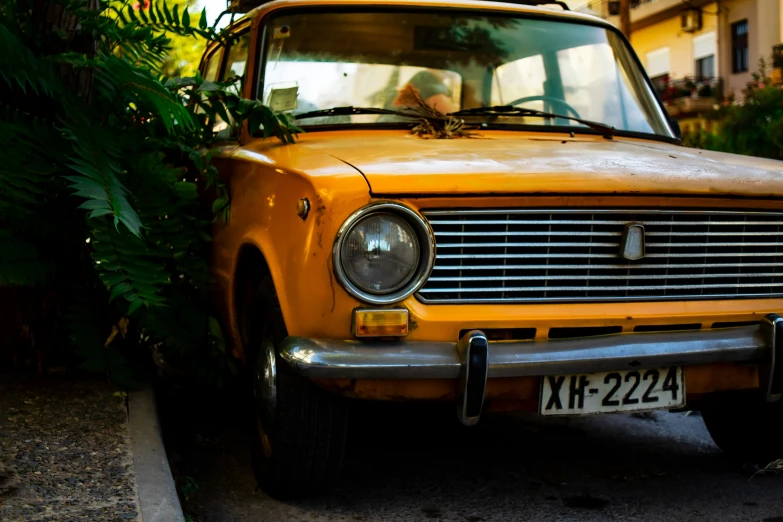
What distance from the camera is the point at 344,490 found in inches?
146

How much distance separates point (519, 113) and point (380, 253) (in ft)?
4.62

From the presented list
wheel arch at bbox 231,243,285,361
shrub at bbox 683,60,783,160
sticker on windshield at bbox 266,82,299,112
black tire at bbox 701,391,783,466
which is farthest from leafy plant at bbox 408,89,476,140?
shrub at bbox 683,60,783,160

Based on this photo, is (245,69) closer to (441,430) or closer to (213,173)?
(213,173)

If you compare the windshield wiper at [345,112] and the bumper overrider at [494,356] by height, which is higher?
the windshield wiper at [345,112]

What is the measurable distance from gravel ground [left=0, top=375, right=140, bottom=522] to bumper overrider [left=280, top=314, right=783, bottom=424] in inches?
25.9

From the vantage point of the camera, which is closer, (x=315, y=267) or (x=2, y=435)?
(x=315, y=267)

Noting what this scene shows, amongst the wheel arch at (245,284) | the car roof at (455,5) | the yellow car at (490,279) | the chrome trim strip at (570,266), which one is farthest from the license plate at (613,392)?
the car roof at (455,5)

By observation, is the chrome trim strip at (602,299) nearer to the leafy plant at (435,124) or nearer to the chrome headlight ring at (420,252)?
the chrome headlight ring at (420,252)

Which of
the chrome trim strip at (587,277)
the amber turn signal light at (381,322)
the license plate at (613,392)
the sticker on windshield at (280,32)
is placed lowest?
the license plate at (613,392)

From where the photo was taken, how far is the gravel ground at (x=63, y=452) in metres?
2.86

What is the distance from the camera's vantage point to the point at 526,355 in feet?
10.1

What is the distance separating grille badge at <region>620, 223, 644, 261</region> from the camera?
129 inches

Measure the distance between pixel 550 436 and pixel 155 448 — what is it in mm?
1905

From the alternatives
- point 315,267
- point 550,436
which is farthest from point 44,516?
point 550,436
